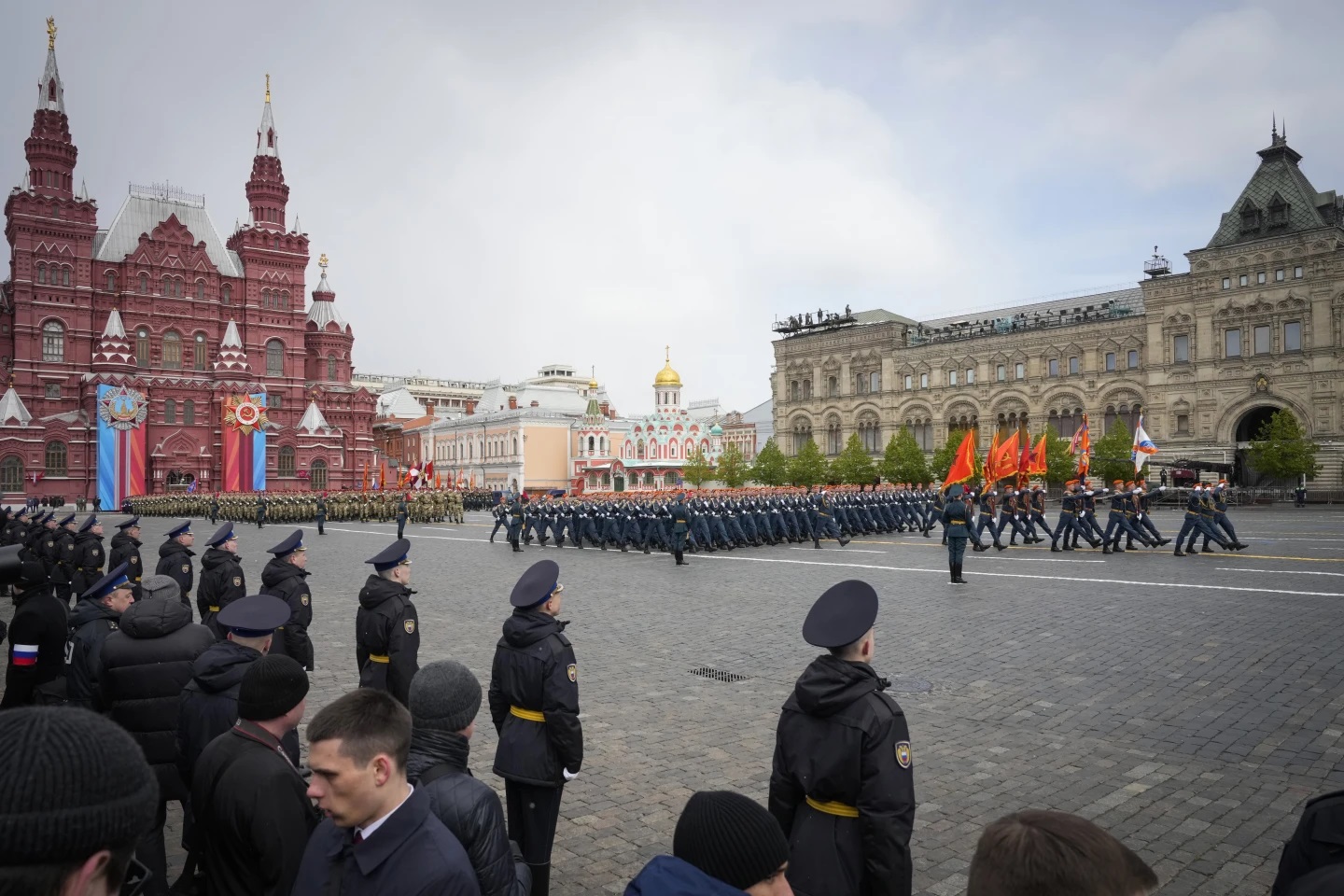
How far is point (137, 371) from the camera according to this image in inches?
2057

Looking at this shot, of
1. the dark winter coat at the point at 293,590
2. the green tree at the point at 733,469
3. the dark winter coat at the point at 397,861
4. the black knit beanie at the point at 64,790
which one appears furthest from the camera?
the green tree at the point at 733,469

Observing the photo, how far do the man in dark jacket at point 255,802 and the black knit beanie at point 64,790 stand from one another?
1606 millimetres

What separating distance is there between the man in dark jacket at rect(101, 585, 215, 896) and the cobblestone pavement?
2047 mm

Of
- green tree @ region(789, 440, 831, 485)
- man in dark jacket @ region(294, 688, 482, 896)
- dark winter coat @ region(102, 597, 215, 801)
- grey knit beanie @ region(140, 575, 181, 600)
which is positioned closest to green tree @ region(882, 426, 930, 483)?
green tree @ region(789, 440, 831, 485)

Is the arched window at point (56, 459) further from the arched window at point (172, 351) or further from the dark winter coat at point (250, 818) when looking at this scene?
the dark winter coat at point (250, 818)

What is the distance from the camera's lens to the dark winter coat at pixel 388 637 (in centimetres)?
542

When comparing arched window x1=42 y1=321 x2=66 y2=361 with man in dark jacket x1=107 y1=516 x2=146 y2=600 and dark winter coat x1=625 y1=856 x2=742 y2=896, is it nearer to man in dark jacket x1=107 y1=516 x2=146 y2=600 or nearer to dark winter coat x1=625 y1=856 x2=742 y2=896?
man in dark jacket x1=107 y1=516 x2=146 y2=600

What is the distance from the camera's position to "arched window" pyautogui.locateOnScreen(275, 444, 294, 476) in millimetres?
56991

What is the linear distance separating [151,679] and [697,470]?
2499 inches

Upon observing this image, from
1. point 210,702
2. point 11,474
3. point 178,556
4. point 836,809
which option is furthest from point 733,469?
point 836,809

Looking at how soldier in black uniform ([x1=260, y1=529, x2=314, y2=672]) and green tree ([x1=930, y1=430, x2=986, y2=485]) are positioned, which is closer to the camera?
soldier in black uniform ([x1=260, y1=529, x2=314, y2=672])

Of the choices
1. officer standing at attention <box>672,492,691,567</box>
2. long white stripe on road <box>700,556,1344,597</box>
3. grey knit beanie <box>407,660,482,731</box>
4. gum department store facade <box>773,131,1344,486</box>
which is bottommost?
long white stripe on road <box>700,556,1344,597</box>

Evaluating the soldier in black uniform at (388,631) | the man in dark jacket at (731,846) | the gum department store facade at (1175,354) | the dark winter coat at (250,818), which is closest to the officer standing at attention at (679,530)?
the soldier in black uniform at (388,631)

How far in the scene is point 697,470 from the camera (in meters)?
67.4
